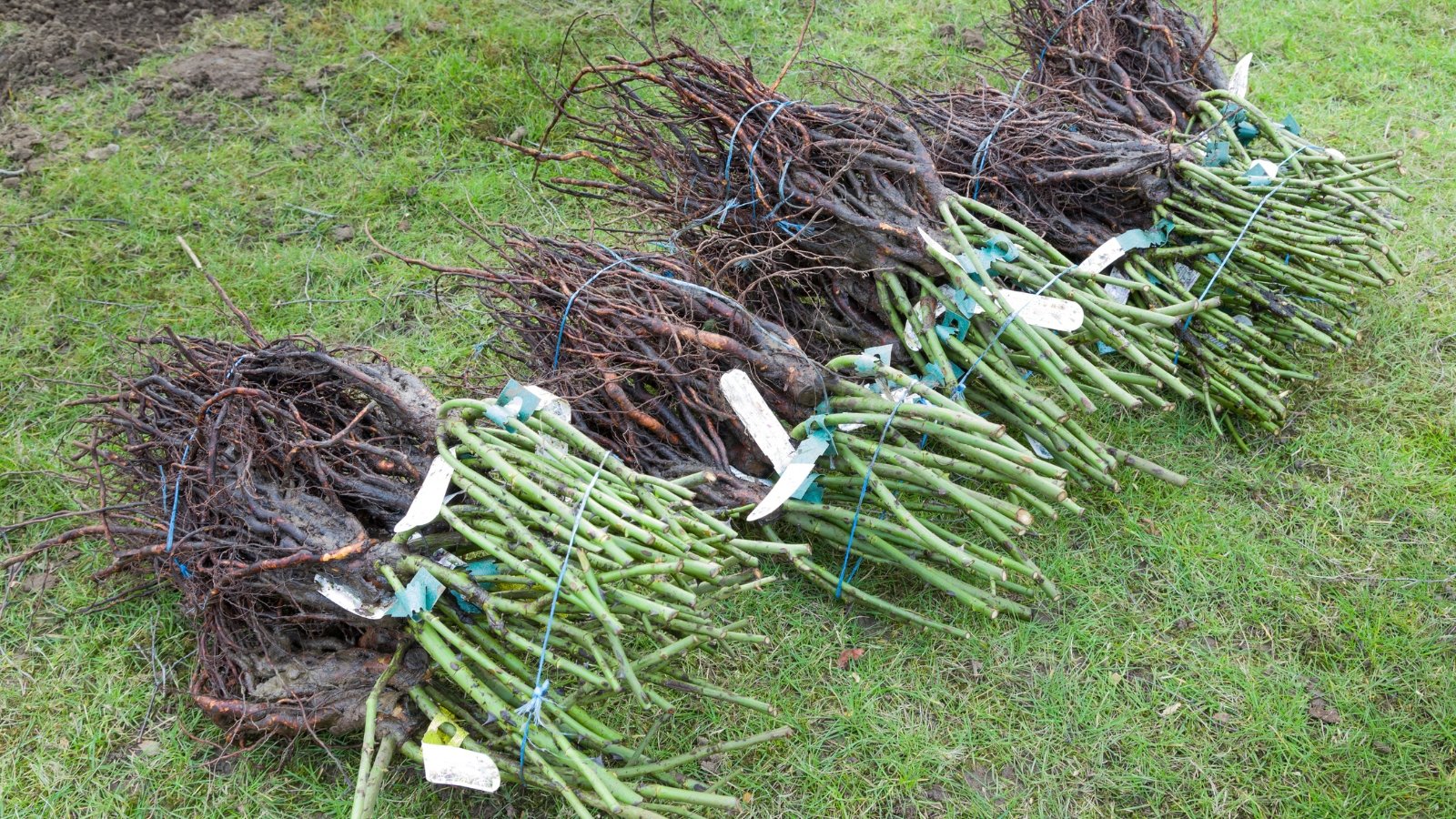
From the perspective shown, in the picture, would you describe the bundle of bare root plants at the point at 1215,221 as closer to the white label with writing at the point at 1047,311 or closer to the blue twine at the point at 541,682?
the white label with writing at the point at 1047,311

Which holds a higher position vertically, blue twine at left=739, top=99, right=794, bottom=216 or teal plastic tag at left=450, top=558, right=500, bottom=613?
blue twine at left=739, top=99, right=794, bottom=216

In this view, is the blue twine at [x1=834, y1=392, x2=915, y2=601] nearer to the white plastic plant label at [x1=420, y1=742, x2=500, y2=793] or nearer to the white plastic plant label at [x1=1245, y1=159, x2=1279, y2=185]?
the white plastic plant label at [x1=420, y1=742, x2=500, y2=793]

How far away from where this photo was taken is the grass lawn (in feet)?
6.77

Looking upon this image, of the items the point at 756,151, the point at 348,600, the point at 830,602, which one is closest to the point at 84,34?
the point at 756,151

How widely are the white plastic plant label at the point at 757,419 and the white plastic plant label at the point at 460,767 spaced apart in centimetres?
91

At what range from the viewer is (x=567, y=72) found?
4.19 metres

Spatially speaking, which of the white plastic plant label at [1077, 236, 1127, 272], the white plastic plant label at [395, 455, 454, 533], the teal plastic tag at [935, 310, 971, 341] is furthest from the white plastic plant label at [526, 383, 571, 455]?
the white plastic plant label at [1077, 236, 1127, 272]

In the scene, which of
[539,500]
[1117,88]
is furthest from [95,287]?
[1117,88]

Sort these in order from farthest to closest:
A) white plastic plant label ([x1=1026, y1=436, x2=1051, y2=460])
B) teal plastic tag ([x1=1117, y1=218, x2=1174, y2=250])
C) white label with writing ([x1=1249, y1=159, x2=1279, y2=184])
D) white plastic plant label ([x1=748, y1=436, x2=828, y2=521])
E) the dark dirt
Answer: the dark dirt < white label with writing ([x1=1249, y1=159, x2=1279, y2=184]) < teal plastic tag ([x1=1117, y1=218, x2=1174, y2=250]) < white plastic plant label ([x1=1026, y1=436, x2=1051, y2=460]) < white plastic plant label ([x1=748, y1=436, x2=828, y2=521])

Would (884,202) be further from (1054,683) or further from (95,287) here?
(95,287)

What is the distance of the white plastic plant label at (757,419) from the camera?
230 cm

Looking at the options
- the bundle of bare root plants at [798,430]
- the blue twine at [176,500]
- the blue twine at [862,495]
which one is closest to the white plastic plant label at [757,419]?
the bundle of bare root plants at [798,430]

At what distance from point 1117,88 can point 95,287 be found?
3.49m

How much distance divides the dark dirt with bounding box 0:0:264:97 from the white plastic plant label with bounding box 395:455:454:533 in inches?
127
